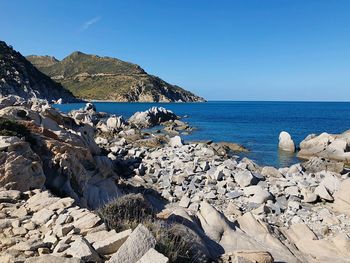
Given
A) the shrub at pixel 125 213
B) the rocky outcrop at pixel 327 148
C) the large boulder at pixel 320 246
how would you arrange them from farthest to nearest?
the rocky outcrop at pixel 327 148 < the large boulder at pixel 320 246 < the shrub at pixel 125 213

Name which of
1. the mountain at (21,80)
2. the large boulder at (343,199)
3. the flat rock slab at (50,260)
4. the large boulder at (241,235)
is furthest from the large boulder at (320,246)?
the mountain at (21,80)

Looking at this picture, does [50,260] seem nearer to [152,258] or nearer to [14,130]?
[152,258]

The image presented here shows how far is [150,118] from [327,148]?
1580 inches

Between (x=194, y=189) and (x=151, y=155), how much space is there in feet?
34.8

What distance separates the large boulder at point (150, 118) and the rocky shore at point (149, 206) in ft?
131

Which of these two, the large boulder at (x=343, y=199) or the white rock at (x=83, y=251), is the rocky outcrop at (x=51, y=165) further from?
the large boulder at (x=343, y=199)

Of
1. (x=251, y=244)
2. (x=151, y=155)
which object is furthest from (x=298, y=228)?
(x=151, y=155)

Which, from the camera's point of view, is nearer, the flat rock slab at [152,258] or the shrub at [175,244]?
the flat rock slab at [152,258]

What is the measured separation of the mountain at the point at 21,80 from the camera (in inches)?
4815

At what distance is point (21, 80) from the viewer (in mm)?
130625

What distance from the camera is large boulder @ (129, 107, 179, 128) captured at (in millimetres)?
71975

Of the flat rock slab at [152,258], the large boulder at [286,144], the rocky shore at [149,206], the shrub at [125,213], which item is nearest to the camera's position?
the flat rock slab at [152,258]

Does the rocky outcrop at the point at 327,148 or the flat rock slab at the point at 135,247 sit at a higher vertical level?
the flat rock slab at the point at 135,247

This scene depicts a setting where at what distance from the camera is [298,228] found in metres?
15.4
